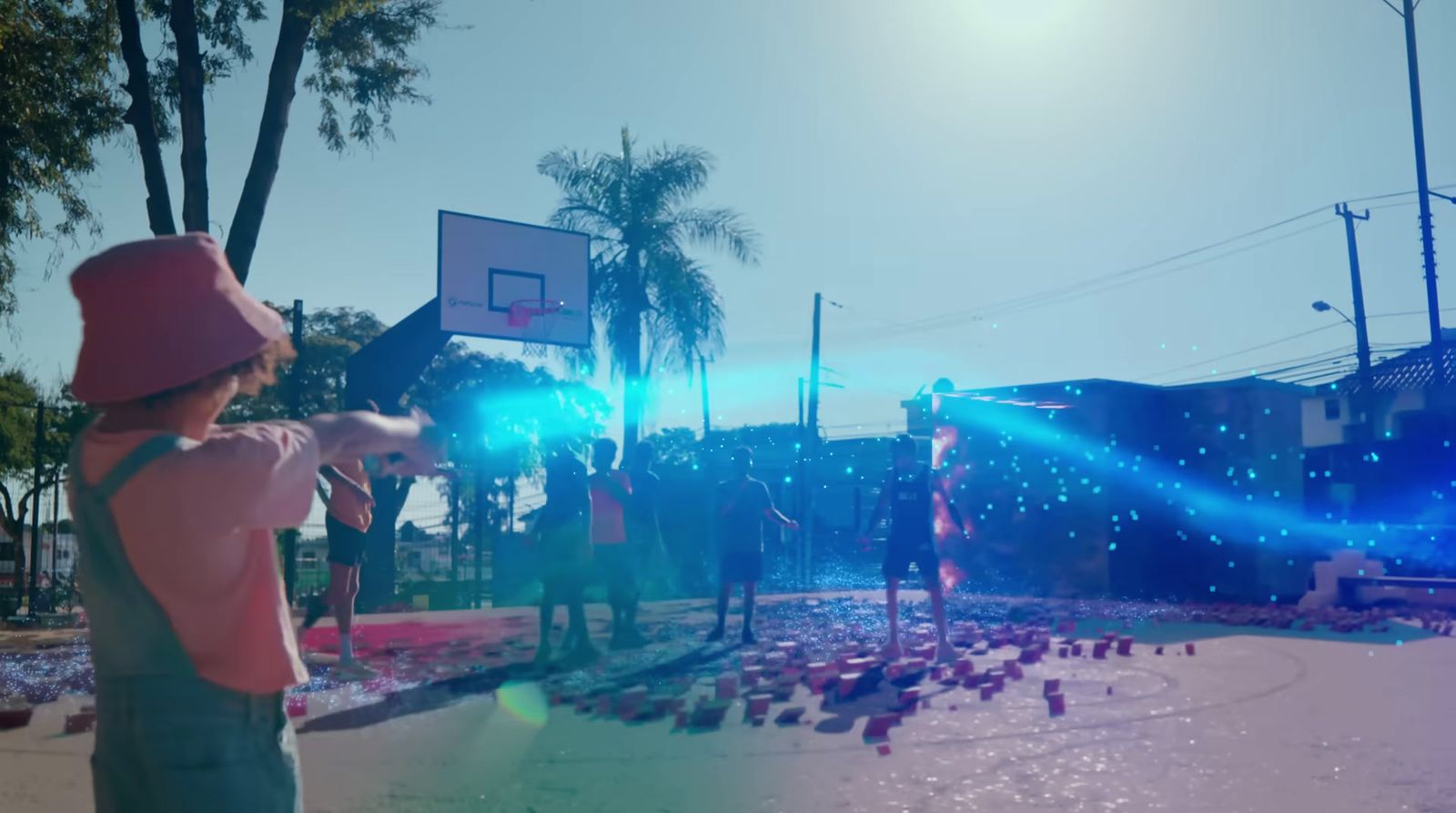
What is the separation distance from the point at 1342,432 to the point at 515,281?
4035cm

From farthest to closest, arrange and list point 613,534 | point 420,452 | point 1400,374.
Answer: point 1400,374
point 613,534
point 420,452

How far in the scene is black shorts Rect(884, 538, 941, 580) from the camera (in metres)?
9.85

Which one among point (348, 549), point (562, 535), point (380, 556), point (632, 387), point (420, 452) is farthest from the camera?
point (632, 387)

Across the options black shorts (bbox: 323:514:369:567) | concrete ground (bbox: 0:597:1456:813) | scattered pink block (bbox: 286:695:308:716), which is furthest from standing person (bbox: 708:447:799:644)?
scattered pink block (bbox: 286:695:308:716)

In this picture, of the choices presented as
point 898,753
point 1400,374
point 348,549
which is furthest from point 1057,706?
point 1400,374

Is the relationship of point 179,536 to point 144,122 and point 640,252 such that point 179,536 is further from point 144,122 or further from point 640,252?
point 640,252

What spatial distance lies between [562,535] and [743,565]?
99.8 inches

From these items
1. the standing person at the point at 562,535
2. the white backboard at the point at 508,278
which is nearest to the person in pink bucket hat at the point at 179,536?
the standing person at the point at 562,535

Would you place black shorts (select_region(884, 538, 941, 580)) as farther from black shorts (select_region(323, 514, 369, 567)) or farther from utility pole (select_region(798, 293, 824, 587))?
Answer: utility pole (select_region(798, 293, 824, 587))

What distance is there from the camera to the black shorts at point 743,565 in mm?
11055

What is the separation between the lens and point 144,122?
1096 centimetres

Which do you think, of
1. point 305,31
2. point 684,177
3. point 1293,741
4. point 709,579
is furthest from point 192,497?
point 684,177

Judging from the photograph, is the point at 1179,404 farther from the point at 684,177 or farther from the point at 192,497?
the point at 192,497

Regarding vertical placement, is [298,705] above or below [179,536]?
below
